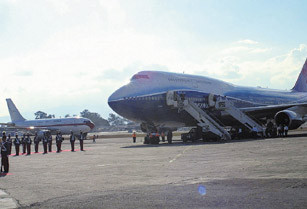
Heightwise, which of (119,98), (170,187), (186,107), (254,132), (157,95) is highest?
(157,95)

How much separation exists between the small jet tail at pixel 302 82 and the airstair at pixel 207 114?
21.4 m

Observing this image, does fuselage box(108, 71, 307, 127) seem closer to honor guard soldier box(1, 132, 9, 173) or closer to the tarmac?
honor guard soldier box(1, 132, 9, 173)

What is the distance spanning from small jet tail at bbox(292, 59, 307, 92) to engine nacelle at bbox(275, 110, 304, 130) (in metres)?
20.3

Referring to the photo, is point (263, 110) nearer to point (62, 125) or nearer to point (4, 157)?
point (4, 157)

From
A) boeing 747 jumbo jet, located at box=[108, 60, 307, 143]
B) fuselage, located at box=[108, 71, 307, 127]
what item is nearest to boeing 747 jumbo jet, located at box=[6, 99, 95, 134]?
boeing 747 jumbo jet, located at box=[108, 60, 307, 143]

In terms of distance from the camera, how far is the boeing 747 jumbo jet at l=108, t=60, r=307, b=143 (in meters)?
28.4

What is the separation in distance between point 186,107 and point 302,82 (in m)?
27.2

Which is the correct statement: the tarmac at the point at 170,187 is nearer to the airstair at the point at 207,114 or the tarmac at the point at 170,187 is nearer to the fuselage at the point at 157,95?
the airstair at the point at 207,114

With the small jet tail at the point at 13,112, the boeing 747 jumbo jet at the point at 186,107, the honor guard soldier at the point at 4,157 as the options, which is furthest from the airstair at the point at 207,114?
the small jet tail at the point at 13,112

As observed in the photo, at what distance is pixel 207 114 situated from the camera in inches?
1238

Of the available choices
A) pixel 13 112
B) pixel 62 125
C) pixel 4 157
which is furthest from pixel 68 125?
pixel 4 157

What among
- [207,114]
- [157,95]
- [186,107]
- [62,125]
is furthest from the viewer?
[62,125]

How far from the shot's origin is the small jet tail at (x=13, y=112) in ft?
230

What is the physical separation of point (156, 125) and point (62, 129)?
117 ft
